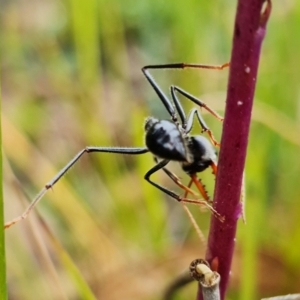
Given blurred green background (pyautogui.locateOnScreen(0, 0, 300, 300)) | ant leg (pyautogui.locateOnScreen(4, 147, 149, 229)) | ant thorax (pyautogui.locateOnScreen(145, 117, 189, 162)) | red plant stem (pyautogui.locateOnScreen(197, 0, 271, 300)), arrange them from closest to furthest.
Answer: red plant stem (pyautogui.locateOnScreen(197, 0, 271, 300))
ant thorax (pyautogui.locateOnScreen(145, 117, 189, 162))
ant leg (pyautogui.locateOnScreen(4, 147, 149, 229))
blurred green background (pyautogui.locateOnScreen(0, 0, 300, 300))

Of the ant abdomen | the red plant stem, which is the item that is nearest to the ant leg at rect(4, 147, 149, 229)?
the ant abdomen

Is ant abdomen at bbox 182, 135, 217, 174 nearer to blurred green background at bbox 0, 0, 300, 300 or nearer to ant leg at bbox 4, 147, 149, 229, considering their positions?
ant leg at bbox 4, 147, 149, 229

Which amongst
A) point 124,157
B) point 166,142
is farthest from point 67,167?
point 124,157

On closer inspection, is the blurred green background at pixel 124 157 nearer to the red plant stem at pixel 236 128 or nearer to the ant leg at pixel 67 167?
the ant leg at pixel 67 167

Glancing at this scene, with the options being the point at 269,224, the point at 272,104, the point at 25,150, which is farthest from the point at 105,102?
the point at 269,224

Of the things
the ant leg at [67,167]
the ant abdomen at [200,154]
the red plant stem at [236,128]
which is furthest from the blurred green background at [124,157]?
the red plant stem at [236,128]

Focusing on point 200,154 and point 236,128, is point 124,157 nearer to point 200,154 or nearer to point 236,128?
point 200,154
